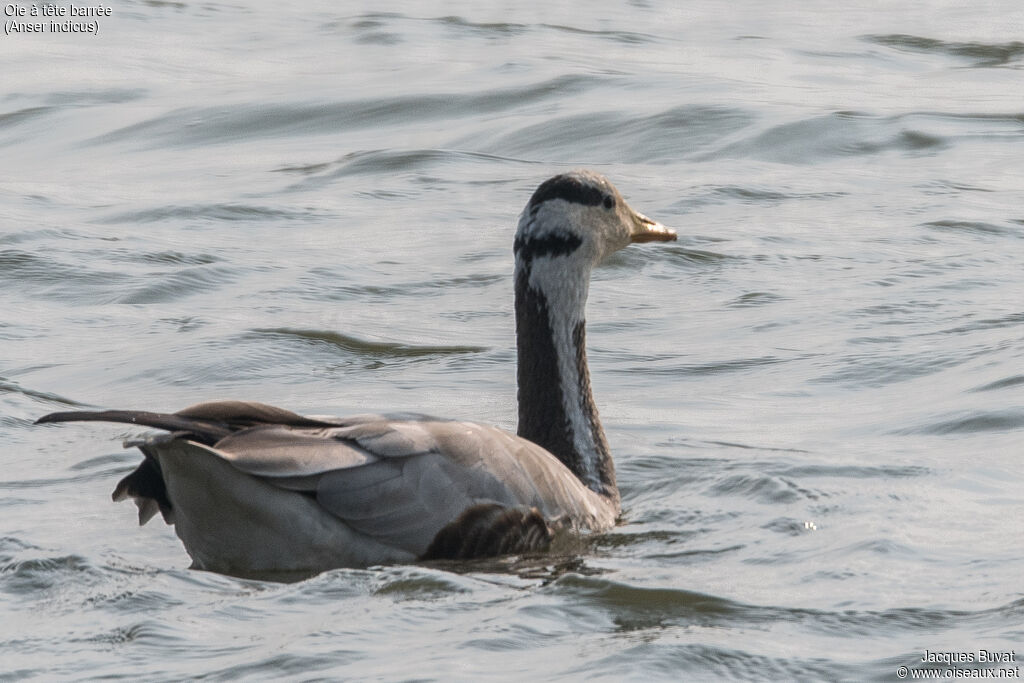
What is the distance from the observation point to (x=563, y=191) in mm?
7707

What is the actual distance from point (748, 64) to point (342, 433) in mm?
13120

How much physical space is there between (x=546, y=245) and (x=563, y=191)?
0.78 ft

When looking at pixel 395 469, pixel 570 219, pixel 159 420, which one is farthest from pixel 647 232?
pixel 159 420

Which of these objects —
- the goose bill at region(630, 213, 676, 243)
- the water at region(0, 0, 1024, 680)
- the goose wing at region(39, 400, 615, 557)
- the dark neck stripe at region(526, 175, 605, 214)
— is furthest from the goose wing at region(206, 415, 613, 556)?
the goose bill at region(630, 213, 676, 243)

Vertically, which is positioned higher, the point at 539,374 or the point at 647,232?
the point at 647,232

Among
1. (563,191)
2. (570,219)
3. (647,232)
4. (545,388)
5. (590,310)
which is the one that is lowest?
(590,310)

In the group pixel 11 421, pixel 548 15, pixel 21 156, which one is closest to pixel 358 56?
pixel 548 15

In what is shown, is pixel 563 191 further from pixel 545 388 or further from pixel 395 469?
pixel 395 469

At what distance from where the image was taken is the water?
5953mm

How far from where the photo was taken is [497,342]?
10445 millimetres

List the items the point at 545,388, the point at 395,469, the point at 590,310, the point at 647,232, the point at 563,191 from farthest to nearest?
1. the point at 590,310
2. the point at 647,232
3. the point at 545,388
4. the point at 563,191
5. the point at 395,469

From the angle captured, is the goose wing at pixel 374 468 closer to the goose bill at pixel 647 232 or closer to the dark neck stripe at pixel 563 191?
the dark neck stripe at pixel 563 191

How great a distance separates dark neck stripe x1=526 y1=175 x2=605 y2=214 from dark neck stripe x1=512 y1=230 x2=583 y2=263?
12 centimetres

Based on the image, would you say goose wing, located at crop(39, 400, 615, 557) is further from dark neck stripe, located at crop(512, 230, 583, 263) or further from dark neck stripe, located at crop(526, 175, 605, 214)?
dark neck stripe, located at crop(526, 175, 605, 214)
